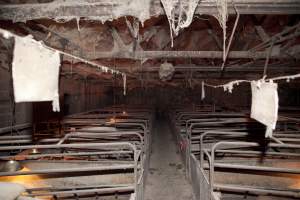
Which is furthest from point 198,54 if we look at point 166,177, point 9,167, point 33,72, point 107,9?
point 9,167

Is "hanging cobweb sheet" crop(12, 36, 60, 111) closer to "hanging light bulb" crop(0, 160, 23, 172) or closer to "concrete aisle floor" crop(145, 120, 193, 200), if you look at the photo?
"hanging light bulb" crop(0, 160, 23, 172)

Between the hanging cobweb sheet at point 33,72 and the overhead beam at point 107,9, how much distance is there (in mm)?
1079

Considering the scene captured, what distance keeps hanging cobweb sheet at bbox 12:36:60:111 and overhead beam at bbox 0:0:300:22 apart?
108 cm

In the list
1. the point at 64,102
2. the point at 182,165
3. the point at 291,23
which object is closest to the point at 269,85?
the point at 291,23

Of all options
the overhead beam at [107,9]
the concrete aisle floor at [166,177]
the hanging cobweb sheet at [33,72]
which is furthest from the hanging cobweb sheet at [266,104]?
the concrete aisle floor at [166,177]

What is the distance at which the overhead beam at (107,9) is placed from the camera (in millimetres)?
3203

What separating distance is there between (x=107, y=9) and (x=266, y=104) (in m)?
2.22

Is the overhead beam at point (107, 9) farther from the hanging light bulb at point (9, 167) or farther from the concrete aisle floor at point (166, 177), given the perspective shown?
the concrete aisle floor at point (166, 177)

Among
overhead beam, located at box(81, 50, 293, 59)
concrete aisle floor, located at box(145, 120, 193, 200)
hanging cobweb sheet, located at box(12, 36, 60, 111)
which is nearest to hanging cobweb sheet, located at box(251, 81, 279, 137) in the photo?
hanging cobweb sheet, located at box(12, 36, 60, 111)

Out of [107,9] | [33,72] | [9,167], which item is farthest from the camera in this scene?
[9,167]

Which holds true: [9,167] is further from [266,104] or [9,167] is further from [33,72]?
[266,104]

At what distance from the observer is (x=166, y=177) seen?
6992 millimetres

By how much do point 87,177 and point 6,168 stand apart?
1.70m

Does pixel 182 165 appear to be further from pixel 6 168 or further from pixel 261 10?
pixel 261 10
